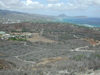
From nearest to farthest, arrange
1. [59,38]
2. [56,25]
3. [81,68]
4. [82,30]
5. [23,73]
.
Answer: [23,73] < [81,68] < [59,38] < [82,30] < [56,25]

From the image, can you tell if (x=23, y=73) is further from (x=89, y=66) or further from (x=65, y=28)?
(x=65, y=28)

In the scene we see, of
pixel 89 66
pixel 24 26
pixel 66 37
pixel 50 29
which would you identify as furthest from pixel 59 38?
pixel 89 66

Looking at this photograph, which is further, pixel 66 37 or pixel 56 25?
pixel 56 25

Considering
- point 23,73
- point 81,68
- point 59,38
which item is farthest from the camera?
point 59,38

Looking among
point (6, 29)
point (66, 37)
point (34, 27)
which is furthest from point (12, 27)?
point (66, 37)

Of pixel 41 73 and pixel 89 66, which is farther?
pixel 89 66

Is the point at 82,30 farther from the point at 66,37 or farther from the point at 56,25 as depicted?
the point at 66,37

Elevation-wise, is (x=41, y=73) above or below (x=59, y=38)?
above

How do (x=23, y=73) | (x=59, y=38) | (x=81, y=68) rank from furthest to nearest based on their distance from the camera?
(x=59, y=38) → (x=81, y=68) → (x=23, y=73)

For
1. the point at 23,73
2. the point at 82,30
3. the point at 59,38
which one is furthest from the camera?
the point at 82,30
